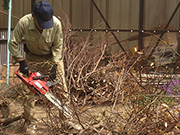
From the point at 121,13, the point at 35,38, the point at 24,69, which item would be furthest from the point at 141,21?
the point at 24,69

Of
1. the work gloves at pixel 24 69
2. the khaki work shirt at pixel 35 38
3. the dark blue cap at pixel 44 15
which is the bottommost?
the work gloves at pixel 24 69

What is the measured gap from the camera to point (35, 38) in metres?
4.61

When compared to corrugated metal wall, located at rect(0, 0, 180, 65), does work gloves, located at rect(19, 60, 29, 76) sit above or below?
below

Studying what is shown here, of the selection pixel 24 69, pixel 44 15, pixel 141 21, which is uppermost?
pixel 44 15

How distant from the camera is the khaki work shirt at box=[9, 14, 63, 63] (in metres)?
4.54

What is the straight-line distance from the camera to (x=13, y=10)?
861cm

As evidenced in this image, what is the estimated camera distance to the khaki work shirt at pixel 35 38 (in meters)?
4.54

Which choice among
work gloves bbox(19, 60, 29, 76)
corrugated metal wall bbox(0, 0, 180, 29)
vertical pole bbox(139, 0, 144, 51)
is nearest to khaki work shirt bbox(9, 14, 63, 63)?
work gloves bbox(19, 60, 29, 76)

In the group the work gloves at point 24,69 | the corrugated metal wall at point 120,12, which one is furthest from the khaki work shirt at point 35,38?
the corrugated metal wall at point 120,12

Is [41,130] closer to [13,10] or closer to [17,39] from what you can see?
[17,39]

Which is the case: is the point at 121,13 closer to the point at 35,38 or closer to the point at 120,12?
the point at 120,12

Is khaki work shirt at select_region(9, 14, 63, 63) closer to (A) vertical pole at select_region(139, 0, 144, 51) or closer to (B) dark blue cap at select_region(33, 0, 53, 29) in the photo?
(B) dark blue cap at select_region(33, 0, 53, 29)

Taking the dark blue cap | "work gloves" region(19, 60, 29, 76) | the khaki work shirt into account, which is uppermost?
the dark blue cap

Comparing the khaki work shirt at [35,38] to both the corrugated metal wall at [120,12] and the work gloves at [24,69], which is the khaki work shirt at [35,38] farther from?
the corrugated metal wall at [120,12]
